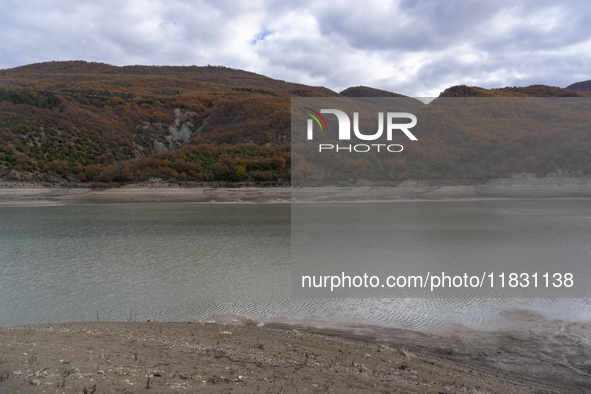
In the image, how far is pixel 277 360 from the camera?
3348mm

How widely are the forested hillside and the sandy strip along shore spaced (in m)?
28.5

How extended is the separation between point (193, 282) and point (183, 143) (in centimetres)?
4286

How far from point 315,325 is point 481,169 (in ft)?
119

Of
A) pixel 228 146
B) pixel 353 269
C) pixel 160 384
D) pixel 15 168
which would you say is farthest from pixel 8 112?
pixel 160 384

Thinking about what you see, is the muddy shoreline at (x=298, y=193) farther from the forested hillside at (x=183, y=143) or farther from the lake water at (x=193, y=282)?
the lake water at (x=193, y=282)

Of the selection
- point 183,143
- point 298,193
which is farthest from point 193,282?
point 183,143

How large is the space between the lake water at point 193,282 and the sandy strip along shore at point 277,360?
0.72 meters

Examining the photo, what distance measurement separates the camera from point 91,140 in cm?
3853

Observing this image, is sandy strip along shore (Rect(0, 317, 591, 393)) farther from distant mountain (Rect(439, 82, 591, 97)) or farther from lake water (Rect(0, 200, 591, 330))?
distant mountain (Rect(439, 82, 591, 97))

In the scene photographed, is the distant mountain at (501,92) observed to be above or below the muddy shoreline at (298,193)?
above

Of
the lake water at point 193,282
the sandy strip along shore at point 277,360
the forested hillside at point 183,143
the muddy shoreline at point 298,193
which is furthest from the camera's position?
the forested hillside at point 183,143

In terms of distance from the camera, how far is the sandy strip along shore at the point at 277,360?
2691mm

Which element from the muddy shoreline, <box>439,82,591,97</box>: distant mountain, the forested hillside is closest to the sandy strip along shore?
the muddy shoreline

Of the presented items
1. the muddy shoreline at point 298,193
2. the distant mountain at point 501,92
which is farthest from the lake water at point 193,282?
the distant mountain at point 501,92
